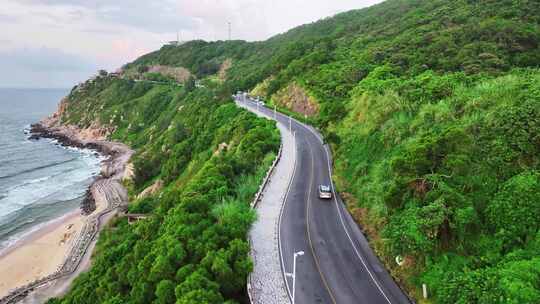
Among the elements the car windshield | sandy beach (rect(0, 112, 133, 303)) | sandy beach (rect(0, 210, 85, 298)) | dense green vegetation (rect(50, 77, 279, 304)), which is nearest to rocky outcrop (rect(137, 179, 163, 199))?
dense green vegetation (rect(50, 77, 279, 304))

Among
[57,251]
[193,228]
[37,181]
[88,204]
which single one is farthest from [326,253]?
[37,181]

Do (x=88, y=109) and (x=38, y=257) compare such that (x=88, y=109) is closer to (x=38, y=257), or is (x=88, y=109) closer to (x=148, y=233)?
(x=38, y=257)

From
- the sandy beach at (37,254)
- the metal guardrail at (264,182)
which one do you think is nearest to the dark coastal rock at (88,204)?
the sandy beach at (37,254)

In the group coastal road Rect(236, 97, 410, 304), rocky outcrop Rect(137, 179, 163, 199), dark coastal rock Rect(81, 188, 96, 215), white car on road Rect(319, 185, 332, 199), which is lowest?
dark coastal rock Rect(81, 188, 96, 215)

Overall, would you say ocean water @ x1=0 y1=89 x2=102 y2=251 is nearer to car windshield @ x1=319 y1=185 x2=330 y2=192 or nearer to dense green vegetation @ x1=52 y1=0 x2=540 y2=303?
dense green vegetation @ x1=52 y1=0 x2=540 y2=303

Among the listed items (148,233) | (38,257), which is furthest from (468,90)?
(38,257)

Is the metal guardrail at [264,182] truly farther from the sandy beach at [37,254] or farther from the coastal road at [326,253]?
the sandy beach at [37,254]
